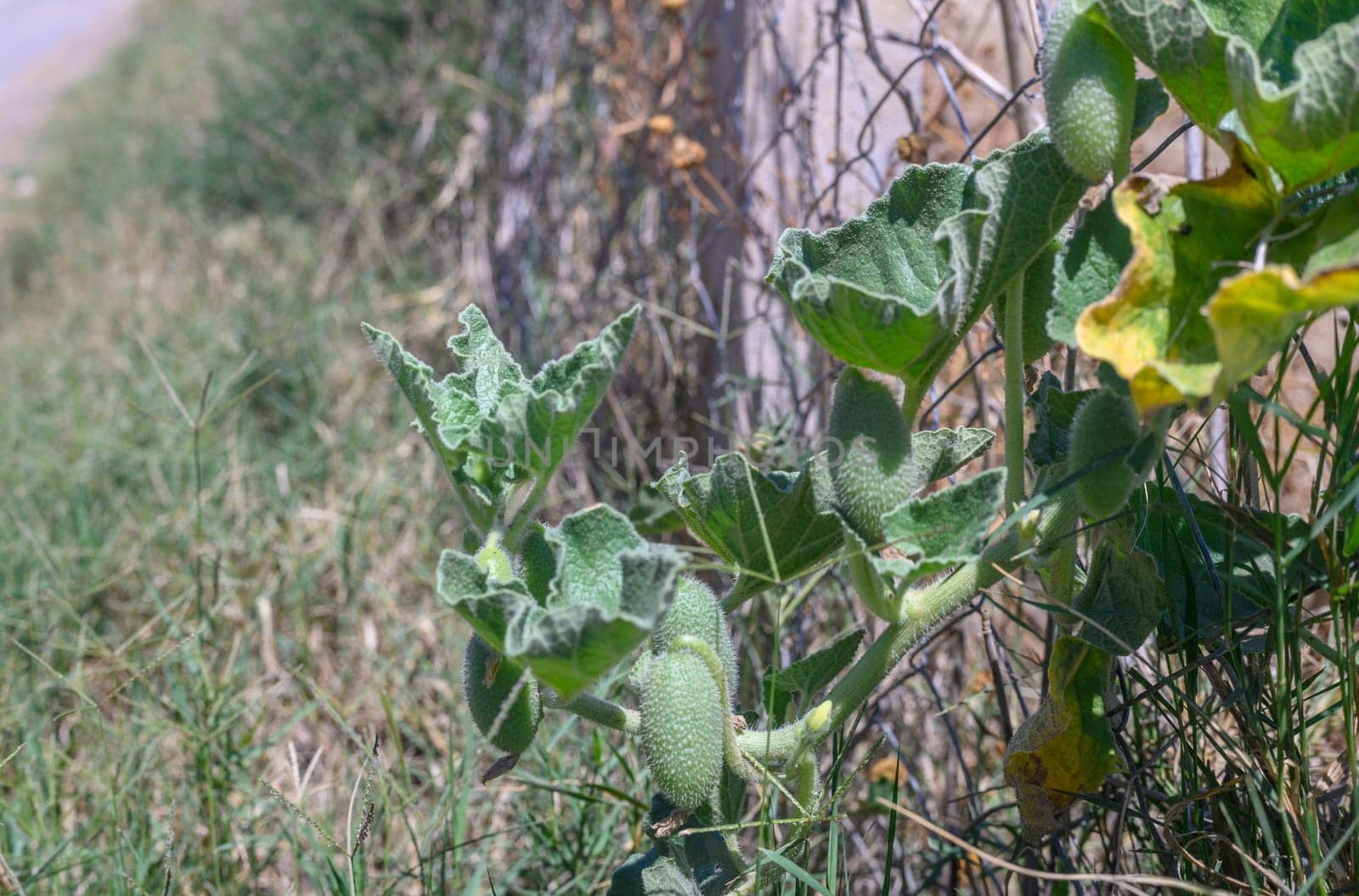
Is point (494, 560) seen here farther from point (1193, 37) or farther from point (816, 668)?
point (1193, 37)

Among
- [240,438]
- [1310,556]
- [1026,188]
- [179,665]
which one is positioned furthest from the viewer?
[240,438]

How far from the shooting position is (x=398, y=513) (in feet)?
7.68

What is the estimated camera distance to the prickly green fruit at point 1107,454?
76 cm

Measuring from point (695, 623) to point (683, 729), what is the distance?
9 cm

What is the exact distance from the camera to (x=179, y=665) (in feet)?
5.84

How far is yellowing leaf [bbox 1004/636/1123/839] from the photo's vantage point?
0.93 meters

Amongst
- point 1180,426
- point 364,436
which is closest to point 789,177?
point 1180,426

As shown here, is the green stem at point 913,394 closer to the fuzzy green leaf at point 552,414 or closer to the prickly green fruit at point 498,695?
the fuzzy green leaf at point 552,414

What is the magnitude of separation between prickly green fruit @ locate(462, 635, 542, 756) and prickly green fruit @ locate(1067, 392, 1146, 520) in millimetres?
401

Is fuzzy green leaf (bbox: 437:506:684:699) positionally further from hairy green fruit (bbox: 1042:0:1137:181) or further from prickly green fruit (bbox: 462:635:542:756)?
hairy green fruit (bbox: 1042:0:1137:181)

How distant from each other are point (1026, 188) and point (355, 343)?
2.44m

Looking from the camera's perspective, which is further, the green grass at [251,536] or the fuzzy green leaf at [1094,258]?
the green grass at [251,536]

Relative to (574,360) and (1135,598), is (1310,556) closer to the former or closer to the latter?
(1135,598)

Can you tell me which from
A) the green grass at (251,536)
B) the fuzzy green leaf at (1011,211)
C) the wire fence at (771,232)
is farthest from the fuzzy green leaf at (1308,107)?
the green grass at (251,536)
